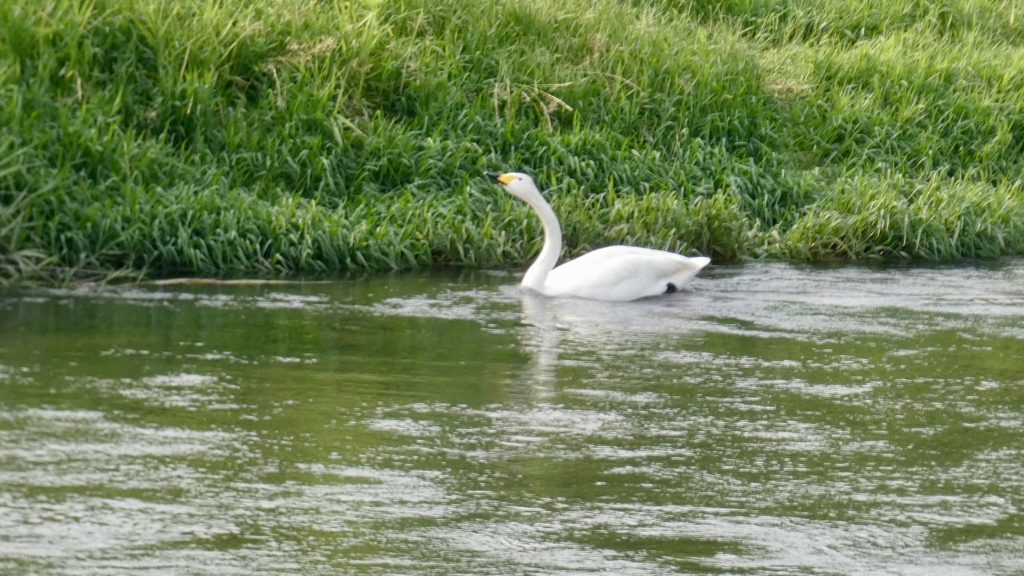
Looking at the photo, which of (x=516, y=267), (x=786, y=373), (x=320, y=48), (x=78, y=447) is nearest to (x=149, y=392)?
(x=78, y=447)

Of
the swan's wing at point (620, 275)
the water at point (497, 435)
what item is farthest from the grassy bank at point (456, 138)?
the swan's wing at point (620, 275)

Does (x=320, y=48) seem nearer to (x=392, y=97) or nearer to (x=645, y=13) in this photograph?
(x=392, y=97)

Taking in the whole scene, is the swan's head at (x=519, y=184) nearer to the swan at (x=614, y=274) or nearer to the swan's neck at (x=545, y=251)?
the swan's neck at (x=545, y=251)

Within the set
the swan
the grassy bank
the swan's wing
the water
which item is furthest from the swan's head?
the water

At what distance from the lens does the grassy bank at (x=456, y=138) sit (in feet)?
33.7

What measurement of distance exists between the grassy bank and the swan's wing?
4.02 ft

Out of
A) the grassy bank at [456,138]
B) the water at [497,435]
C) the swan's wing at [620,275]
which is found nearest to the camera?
the water at [497,435]

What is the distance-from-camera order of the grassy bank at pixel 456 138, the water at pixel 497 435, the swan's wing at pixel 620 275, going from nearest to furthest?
the water at pixel 497 435 → the swan's wing at pixel 620 275 → the grassy bank at pixel 456 138

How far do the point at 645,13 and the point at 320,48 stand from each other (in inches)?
172

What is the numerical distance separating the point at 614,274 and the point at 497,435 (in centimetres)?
399

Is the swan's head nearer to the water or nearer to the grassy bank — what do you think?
the grassy bank

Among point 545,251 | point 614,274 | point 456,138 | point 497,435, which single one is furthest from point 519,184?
point 497,435

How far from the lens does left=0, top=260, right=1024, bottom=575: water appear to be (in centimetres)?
448

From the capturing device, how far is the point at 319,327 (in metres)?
8.26
